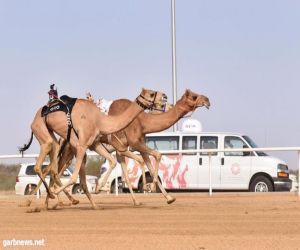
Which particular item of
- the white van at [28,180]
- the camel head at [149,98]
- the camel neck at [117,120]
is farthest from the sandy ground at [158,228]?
the white van at [28,180]

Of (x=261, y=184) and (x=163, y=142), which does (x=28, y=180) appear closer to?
(x=163, y=142)

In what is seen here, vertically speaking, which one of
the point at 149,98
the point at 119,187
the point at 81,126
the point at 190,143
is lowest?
the point at 119,187

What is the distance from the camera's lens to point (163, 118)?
69.1 ft

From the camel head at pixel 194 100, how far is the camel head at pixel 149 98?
162 cm

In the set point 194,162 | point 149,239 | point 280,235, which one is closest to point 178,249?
point 149,239

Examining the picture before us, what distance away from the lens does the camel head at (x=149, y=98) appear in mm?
18812

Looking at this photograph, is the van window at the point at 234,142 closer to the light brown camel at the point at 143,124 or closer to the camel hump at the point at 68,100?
the light brown camel at the point at 143,124

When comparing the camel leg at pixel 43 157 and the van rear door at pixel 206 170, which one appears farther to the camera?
the van rear door at pixel 206 170

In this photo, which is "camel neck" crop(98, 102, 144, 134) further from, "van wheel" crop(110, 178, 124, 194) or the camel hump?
"van wheel" crop(110, 178, 124, 194)

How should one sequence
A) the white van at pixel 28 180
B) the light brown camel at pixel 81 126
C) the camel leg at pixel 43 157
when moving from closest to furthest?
the light brown camel at pixel 81 126 → the camel leg at pixel 43 157 → the white van at pixel 28 180

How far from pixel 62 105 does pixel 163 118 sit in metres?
3.28

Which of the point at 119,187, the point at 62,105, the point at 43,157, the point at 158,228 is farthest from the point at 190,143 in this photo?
the point at 158,228

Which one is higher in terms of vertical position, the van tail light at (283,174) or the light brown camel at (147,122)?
the light brown camel at (147,122)

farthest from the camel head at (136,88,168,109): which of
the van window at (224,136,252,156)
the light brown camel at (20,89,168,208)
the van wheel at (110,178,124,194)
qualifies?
the van wheel at (110,178,124,194)
